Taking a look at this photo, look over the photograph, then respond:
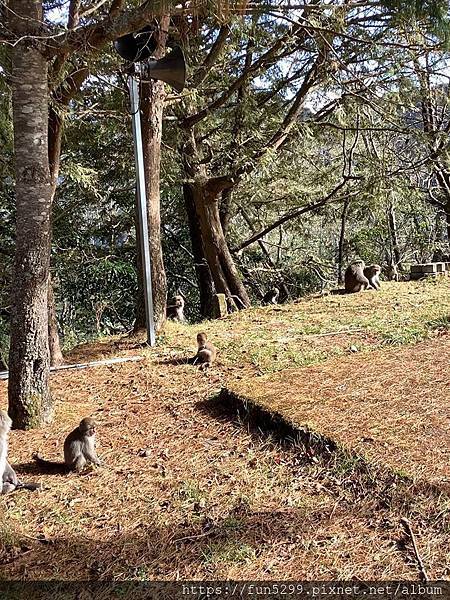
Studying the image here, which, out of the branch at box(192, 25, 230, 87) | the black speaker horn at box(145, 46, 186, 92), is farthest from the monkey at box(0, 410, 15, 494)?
the branch at box(192, 25, 230, 87)

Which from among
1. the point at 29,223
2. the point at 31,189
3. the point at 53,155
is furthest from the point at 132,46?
the point at 29,223

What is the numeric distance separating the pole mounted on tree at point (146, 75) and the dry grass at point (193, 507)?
1.28 m

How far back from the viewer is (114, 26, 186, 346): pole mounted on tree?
14.0 ft

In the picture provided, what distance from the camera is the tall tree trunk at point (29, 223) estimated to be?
336 cm

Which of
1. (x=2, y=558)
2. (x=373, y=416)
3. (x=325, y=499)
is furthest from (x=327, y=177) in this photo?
(x=2, y=558)

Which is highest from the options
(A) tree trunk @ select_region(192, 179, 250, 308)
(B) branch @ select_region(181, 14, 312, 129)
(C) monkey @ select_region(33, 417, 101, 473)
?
(B) branch @ select_region(181, 14, 312, 129)


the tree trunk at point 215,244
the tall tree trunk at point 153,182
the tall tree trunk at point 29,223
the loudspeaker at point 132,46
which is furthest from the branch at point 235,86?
the tall tree trunk at point 29,223

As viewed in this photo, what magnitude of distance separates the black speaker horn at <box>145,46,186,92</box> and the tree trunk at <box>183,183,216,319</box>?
455cm

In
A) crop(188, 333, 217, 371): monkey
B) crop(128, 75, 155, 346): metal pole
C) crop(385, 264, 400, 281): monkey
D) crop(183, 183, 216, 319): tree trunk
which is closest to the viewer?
crop(188, 333, 217, 371): monkey

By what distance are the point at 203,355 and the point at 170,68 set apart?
7.91 ft

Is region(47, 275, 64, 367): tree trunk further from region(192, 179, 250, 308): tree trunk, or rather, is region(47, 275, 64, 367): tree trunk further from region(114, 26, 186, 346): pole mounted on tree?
region(192, 179, 250, 308): tree trunk

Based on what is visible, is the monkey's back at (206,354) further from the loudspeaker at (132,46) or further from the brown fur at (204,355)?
the loudspeaker at (132,46)

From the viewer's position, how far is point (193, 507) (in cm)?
247

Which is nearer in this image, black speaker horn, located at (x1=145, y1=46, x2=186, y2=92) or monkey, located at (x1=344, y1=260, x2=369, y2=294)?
black speaker horn, located at (x1=145, y1=46, x2=186, y2=92)
